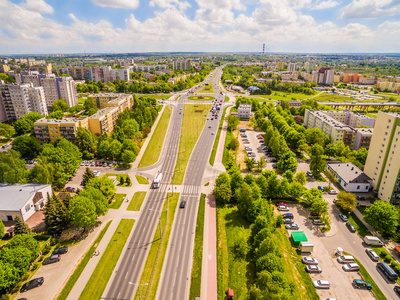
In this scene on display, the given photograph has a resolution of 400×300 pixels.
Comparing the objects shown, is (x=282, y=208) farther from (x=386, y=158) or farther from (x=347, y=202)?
(x=386, y=158)

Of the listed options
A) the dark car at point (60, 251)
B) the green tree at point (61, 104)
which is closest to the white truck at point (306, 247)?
the dark car at point (60, 251)

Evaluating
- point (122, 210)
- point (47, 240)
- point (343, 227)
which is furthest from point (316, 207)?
point (47, 240)

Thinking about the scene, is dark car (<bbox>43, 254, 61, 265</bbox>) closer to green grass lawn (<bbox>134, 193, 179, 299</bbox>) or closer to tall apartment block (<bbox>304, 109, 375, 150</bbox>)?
green grass lawn (<bbox>134, 193, 179, 299</bbox>)

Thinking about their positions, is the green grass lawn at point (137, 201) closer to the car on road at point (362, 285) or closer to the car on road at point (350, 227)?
the car on road at point (362, 285)

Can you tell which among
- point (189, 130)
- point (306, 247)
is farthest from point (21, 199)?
point (189, 130)

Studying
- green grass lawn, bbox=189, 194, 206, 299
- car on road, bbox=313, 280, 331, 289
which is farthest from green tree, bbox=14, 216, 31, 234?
car on road, bbox=313, 280, 331, 289

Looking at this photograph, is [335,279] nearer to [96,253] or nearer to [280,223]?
[280,223]

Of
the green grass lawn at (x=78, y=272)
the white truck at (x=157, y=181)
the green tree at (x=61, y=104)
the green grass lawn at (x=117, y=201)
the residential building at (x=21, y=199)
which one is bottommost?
the green grass lawn at (x=78, y=272)
